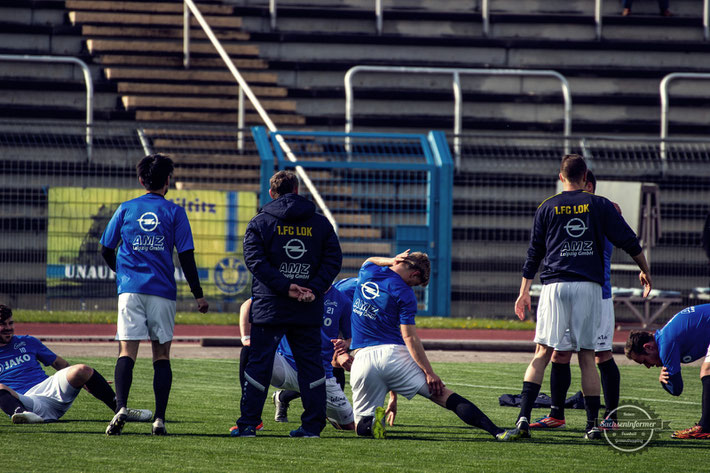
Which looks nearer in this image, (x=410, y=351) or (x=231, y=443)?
(x=231, y=443)

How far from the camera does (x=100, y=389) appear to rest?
24.1 ft

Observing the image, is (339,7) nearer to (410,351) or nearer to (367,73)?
(367,73)

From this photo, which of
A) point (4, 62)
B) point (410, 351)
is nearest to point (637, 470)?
point (410, 351)

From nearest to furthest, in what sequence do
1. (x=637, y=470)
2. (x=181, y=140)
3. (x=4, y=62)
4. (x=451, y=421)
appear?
(x=637, y=470) < (x=451, y=421) < (x=181, y=140) < (x=4, y=62)

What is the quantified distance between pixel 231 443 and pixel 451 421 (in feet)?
6.81

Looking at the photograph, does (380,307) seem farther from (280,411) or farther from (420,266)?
(280,411)

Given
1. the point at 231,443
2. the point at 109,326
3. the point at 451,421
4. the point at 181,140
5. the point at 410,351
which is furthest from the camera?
the point at 181,140

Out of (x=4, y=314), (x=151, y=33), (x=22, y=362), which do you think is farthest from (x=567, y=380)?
(x=151, y=33)

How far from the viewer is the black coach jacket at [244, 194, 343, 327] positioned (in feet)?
22.6

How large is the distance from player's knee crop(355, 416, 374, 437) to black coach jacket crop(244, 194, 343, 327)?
0.73m

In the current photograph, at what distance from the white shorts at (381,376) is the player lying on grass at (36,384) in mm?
1568

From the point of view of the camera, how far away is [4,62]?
62.3 ft

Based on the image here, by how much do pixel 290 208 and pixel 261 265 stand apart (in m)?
0.41

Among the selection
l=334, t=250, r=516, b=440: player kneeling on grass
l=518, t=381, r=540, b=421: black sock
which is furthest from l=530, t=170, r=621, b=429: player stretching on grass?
l=334, t=250, r=516, b=440: player kneeling on grass
